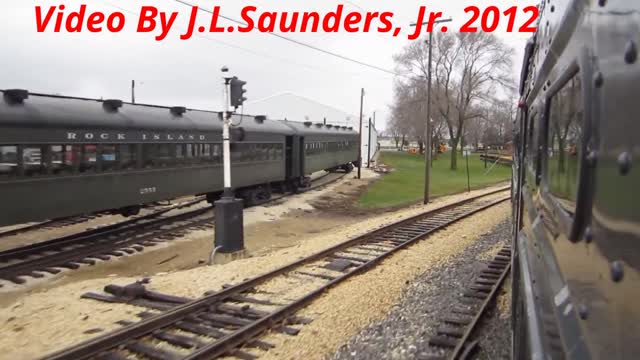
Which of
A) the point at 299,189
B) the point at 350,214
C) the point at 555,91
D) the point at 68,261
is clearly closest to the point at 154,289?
the point at 68,261

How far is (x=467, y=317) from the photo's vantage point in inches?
257

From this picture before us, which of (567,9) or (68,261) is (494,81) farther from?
(567,9)

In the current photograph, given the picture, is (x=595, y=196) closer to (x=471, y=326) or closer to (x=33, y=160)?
(x=471, y=326)

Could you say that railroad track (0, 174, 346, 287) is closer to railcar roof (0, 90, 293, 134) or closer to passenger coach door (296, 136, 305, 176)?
railcar roof (0, 90, 293, 134)

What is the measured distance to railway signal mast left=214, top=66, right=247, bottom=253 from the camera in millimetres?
10781

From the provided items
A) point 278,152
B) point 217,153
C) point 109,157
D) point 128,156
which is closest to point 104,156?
point 109,157

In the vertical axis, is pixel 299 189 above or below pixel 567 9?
below

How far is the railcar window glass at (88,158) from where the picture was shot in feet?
38.9

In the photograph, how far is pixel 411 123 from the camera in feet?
210

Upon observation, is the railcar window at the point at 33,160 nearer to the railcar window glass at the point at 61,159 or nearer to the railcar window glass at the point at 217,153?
the railcar window glass at the point at 61,159

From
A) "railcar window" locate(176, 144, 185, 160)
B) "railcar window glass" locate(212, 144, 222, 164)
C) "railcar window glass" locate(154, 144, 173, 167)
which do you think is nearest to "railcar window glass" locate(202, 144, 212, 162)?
"railcar window glass" locate(212, 144, 222, 164)

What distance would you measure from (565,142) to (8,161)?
34.9 ft

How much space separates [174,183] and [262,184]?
6.57 meters

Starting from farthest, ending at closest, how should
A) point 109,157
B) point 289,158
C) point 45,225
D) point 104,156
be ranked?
point 289,158 < point 45,225 < point 109,157 < point 104,156
